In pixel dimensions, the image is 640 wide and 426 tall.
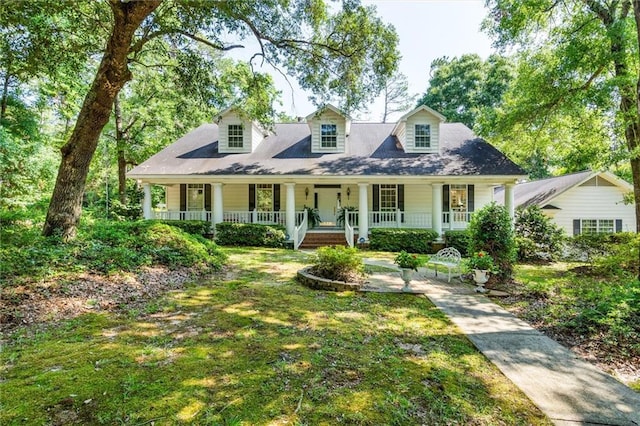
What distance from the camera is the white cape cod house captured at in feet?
43.5

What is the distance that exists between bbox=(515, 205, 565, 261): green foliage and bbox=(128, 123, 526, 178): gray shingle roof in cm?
203

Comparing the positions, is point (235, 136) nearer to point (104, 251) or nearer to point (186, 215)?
point (186, 215)

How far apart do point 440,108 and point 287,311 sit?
33196mm

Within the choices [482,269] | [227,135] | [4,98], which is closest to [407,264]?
[482,269]

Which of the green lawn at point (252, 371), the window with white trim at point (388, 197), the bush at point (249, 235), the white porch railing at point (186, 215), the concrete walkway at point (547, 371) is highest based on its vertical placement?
the window with white trim at point (388, 197)

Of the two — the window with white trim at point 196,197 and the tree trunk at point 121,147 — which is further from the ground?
the tree trunk at point 121,147

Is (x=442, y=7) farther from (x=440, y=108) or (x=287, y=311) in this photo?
(x=440, y=108)

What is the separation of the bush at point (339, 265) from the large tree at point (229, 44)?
5.79 meters

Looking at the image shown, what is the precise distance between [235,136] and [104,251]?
10.1 m

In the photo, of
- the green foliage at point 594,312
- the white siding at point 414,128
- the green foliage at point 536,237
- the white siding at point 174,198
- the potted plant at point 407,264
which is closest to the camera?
the green foliage at point 594,312

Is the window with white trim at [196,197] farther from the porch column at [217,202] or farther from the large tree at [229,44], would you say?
the large tree at [229,44]

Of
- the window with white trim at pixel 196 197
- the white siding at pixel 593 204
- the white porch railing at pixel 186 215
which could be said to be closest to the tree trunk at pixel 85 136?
the white porch railing at pixel 186 215

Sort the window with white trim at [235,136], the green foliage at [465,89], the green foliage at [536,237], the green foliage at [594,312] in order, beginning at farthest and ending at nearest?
the green foliage at [465,89] < the window with white trim at [235,136] < the green foliage at [536,237] < the green foliage at [594,312]

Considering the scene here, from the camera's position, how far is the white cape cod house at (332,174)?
13273 millimetres
